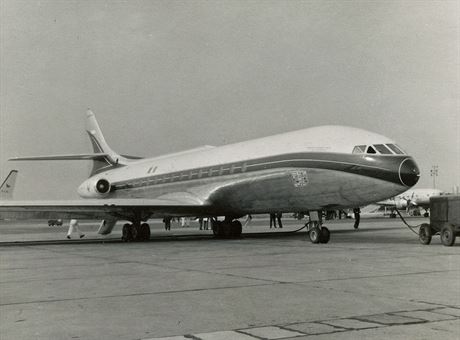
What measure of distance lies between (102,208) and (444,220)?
11920 millimetres

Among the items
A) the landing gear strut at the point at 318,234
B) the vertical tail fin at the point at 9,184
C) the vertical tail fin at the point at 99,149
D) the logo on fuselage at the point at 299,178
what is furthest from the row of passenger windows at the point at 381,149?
the vertical tail fin at the point at 9,184

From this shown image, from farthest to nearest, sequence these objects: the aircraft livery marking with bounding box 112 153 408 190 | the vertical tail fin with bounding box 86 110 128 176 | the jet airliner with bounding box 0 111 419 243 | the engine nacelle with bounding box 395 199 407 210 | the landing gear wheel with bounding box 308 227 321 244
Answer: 1. the engine nacelle with bounding box 395 199 407 210
2. the vertical tail fin with bounding box 86 110 128 176
3. the landing gear wheel with bounding box 308 227 321 244
4. the jet airliner with bounding box 0 111 419 243
5. the aircraft livery marking with bounding box 112 153 408 190

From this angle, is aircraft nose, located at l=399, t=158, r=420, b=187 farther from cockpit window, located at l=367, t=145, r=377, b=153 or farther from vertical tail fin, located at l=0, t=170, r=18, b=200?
vertical tail fin, located at l=0, t=170, r=18, b=200

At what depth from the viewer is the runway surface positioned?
5.37 meters

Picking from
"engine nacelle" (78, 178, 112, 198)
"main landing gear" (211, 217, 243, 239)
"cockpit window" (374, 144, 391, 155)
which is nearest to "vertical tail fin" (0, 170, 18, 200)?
"engine nacelle" (78, 178, 112, 198)

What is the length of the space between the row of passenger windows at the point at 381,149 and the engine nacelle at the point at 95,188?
15.3 meters

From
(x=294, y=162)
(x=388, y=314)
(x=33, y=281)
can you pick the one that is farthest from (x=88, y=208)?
(x=388, y=314)

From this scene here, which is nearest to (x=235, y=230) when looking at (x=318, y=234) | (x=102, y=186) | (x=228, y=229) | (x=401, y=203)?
(x=228, y=229)

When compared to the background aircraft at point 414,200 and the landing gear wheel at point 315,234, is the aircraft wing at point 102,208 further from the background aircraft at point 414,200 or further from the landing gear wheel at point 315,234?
the background aircraft at point 414,200

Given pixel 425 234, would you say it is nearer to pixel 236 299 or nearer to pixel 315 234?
pixel 315 234

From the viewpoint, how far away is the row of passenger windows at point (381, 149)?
16.0m

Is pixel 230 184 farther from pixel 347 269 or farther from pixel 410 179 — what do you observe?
pixel 347 269

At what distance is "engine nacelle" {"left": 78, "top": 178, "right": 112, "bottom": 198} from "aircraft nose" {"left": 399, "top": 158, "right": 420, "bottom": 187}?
654 inches

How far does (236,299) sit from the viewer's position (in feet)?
23.0
